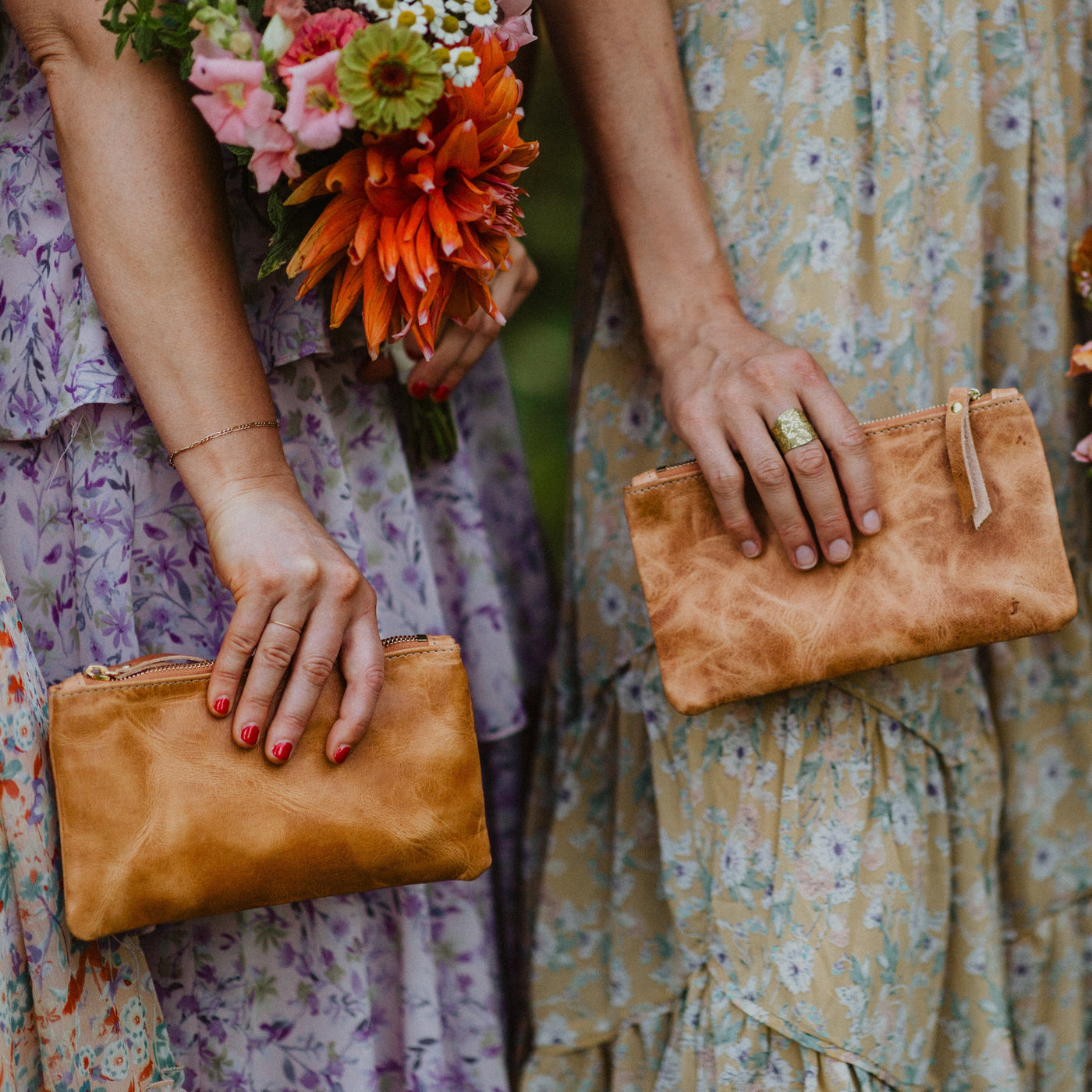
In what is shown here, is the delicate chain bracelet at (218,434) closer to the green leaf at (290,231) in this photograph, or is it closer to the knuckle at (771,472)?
the green leaf at (290,231)

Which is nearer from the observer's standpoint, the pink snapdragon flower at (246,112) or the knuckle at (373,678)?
the pink snapdragon flower at (246,112)

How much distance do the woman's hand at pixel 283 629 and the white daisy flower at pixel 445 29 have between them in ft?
1.65

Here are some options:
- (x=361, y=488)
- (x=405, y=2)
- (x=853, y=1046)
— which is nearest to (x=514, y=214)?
(x=405, y=2)

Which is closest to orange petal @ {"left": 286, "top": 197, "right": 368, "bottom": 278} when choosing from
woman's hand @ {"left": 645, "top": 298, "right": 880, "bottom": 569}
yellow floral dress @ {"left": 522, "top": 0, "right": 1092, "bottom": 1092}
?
woman's hand @ {"left": 645, "top": 298, "right": 880, "bottom": 569}

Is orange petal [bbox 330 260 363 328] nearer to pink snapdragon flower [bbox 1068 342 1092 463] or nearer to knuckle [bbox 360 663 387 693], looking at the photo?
knuckle [bbox 360 663 387 693]

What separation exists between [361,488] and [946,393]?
84 centimetres

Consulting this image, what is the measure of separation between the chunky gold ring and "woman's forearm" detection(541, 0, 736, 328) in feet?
0.75

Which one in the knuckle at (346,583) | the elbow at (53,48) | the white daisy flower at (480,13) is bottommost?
the knuckle at (346,583)

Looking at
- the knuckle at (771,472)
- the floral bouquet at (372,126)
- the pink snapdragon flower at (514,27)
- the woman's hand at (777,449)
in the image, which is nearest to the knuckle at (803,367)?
the woman's hand at (777,449)

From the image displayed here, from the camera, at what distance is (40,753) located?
104 centimetres

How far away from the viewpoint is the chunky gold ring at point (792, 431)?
1138 mm

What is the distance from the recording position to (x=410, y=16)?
36.9 inches

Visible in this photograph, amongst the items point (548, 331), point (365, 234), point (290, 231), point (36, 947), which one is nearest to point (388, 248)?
point (365, 234)

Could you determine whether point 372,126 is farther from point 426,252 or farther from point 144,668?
point 144,668
